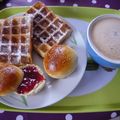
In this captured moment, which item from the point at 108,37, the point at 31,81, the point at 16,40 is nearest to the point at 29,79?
the point at 31,81

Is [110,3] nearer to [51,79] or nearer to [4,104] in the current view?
[51,79]

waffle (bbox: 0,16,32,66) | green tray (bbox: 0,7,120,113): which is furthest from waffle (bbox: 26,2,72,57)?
green tray (bbox: 0,7,120,113)

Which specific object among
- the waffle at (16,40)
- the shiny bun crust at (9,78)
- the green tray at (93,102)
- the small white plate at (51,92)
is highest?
the waffle at (16,40)

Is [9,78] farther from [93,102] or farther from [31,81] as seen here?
[93,102]

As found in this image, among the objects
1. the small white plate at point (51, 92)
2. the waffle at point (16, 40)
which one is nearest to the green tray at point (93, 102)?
the small white plate at point (51, 92)

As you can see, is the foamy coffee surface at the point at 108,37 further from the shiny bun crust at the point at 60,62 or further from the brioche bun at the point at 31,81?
the brioche bun at the point at 31,81

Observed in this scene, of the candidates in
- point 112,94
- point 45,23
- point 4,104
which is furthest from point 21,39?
point 112,94
